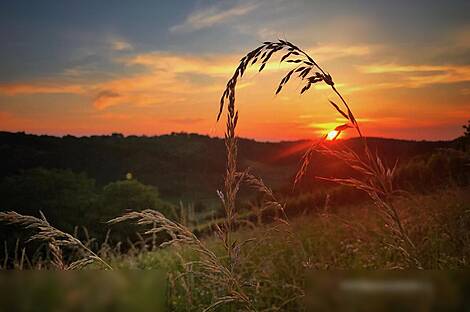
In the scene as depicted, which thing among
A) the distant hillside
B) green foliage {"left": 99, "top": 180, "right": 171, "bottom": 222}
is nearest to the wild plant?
the distant hillside

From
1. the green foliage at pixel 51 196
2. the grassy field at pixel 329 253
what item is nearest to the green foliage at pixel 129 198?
the green foliage at pixel 51 196

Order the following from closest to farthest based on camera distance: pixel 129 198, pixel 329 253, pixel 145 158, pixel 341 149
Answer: pixel 341 149 → pixel 329 253 → pixel 129 198 → pixel 145 158

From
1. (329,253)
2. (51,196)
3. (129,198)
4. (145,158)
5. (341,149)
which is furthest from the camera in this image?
(145,158)

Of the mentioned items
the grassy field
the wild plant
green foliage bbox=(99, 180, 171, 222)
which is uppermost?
the wild plant

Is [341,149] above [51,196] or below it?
above

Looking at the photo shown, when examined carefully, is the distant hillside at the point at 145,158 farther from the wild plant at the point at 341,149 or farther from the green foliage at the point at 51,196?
the wild plant at the point at 341,149

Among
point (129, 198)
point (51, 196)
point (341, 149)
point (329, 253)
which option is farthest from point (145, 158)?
point (341, 149)

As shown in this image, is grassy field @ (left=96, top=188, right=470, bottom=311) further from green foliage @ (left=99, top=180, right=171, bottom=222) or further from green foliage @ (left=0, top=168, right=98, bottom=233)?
green foliage @ (left=99, top=180, right=171, bottom=222)

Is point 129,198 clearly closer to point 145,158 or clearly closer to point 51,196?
point 51,196

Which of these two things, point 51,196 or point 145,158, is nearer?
point 51,196

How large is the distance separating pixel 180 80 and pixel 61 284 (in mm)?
8851

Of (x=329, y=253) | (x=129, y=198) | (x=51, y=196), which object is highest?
(x=329, y=253)

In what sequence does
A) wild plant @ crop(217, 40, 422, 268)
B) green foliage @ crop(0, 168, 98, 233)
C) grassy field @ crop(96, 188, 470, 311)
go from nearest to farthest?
wild plant @ crop(217, 40, 422, 268), grassy field @ crop(96, 188, 470, 311), green foliage @ crop(0, 168, 98, 233)

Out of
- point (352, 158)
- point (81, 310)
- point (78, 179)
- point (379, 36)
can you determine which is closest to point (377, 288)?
point (81, 310)
